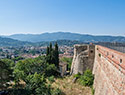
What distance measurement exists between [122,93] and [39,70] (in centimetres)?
2040

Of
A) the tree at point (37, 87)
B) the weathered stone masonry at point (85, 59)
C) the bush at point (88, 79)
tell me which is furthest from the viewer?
the weathered stone masonry at point (85, 59)

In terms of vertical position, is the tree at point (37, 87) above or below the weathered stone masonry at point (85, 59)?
below

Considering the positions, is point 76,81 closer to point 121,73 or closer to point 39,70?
point 39,70

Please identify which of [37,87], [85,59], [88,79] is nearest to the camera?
[37,87]

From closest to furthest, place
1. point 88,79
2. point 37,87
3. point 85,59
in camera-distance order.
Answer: point 37,87 → point 88,79 → point 85,59

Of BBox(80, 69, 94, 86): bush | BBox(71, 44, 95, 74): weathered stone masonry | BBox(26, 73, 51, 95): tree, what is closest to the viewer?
BBox(26, 73, 51, 95): tree

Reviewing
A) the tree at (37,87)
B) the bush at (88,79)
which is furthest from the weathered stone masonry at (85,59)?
the tree at (37,87)

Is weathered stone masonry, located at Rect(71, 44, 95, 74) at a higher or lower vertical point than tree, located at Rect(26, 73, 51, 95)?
higher

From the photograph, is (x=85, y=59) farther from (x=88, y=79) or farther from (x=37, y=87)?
(x=37, y=87)

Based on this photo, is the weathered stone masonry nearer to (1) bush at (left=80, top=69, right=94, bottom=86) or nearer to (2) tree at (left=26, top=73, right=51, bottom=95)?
(1) bush at (left=80, top=69, right=94, bottom=86)

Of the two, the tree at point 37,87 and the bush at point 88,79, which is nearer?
the tree at point 37,87

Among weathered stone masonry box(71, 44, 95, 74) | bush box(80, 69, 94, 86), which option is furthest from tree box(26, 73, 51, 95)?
weathered stone masonry box(71, 44, 95, 74)

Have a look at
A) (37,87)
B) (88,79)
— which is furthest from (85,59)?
(37,87)

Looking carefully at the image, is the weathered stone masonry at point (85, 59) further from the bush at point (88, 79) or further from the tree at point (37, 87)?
the tree at point (37, 87)
